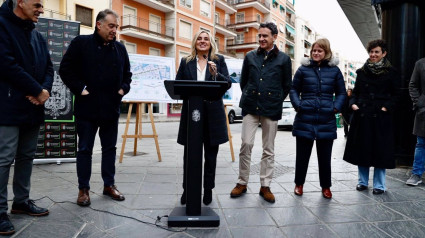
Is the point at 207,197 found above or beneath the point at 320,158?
beneath

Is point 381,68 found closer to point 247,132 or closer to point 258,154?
point 247,132

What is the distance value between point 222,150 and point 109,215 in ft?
15.2

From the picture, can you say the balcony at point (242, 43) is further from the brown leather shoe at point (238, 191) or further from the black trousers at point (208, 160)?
the black trousers at point (208, 160)

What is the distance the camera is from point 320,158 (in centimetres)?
361

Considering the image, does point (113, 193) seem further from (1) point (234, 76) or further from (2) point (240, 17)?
(2) point (240, 17)

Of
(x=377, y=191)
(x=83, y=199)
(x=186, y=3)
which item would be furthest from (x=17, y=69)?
(x=186, y=3)

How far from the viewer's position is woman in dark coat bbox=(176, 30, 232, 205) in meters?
3.00

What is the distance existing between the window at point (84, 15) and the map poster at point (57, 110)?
17474 millimetres

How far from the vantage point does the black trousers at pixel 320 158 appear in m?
3.57

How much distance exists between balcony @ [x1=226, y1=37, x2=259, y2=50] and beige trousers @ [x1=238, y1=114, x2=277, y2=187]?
35.2m

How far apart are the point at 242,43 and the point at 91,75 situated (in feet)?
120

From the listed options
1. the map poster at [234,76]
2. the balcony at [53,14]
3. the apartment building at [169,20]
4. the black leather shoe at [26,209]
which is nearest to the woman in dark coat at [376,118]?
the map poster at [234,76]

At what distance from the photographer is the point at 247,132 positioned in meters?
3.52

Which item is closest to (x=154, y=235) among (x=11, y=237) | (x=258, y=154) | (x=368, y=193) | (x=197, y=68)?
(x=11, y=237)
